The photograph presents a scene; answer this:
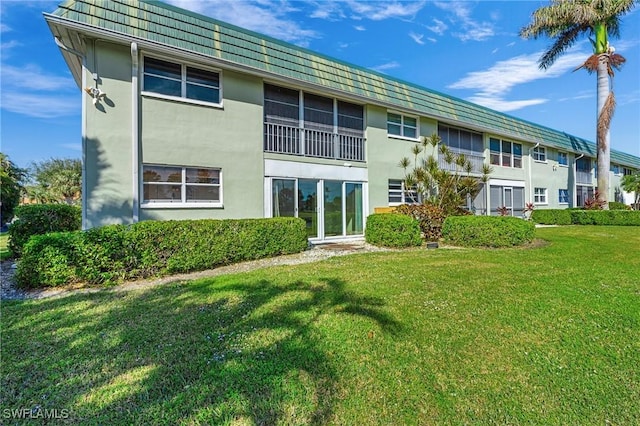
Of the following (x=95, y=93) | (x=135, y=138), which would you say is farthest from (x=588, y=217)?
(x=95, y=93)

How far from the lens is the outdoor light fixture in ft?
27.2

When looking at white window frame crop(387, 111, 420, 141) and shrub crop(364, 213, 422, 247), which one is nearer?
shrub crop(364, 213, 422, 247)

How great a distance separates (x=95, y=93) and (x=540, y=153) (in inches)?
1106

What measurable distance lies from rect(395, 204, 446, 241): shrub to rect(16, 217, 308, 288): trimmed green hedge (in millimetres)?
6044

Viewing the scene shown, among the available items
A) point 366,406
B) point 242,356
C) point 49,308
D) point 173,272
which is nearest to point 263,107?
point 173,272

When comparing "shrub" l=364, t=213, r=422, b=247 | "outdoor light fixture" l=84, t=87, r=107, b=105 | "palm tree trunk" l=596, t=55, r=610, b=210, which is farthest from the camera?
"palm tree trunk" l=596, t=55, r=610, b=210

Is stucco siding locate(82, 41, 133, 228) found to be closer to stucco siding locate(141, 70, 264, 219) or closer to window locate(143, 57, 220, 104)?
stucco siding locate(141, 70, 264, 219)

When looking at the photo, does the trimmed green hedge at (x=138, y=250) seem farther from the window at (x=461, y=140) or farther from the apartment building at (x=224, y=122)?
the window at (x=461, y=140)

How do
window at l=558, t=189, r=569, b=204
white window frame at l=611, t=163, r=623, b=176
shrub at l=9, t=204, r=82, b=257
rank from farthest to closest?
white window frame at l=611, t=163, r=623, b=176
window at l=558, t=189, r=569, b=204
shrub at l=9, t=204, r=82, b=257

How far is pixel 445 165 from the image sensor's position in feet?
58.4

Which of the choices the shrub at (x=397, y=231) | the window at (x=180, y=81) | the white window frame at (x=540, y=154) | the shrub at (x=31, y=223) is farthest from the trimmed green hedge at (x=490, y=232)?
the white window frame at (x=540, y=154)

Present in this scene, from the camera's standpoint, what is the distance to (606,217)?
18.8 metres

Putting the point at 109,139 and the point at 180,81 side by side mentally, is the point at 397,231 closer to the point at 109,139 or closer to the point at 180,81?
the point at 180,81

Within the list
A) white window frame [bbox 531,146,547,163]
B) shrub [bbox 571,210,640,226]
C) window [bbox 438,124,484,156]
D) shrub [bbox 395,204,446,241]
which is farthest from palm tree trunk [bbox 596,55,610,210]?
shrub [bbox 395,204,446,241]
